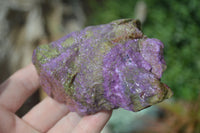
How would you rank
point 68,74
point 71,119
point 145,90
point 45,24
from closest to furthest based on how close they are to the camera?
point 145,90 → point 68,74 → point 71,119 → point 45,24

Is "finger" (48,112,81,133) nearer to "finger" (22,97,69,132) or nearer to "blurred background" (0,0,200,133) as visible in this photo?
"finger" (22,97,69,132)

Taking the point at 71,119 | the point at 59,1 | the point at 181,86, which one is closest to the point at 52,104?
the point at 71,119

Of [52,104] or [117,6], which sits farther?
[117,6]

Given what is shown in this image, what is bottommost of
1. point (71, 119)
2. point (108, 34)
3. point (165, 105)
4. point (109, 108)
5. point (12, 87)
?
point (165, 105)

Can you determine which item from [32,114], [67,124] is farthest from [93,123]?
[32,114]

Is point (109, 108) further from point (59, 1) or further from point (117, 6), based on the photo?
point (59, 1)

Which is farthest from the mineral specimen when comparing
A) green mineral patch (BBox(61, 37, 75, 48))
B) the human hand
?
the human hand

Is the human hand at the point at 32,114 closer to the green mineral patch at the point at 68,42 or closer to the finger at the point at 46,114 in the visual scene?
the finger at the point at 46,114
